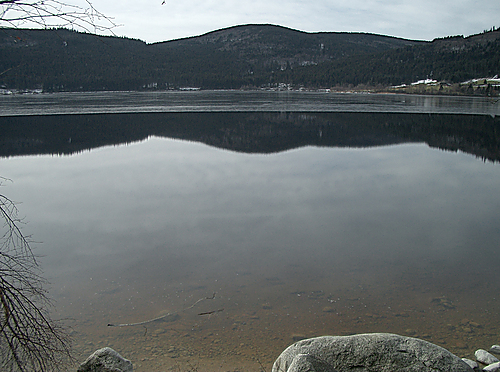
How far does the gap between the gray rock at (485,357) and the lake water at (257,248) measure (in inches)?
6.5

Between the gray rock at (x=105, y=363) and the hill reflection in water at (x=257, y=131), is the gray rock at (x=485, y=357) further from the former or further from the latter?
the hill reflection in water at (x=257, y=131)

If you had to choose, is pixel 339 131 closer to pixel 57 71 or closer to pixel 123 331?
pixel 123 331

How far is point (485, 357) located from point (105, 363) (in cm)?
363

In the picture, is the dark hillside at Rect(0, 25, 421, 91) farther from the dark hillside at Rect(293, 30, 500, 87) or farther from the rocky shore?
the rocky shore

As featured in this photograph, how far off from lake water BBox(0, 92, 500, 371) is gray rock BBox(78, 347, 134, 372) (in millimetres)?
546

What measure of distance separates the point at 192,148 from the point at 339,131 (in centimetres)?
910

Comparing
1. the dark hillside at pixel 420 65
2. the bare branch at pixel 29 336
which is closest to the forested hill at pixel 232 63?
the dark hillside at pixel 420 65

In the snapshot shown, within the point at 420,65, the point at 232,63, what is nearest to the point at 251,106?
the point at 420,65

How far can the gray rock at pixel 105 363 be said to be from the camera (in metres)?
3.40

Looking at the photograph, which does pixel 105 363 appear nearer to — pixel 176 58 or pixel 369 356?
pixel 369 356

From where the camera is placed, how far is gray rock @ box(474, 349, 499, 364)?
3.86 metres

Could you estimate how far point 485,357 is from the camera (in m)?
3.89

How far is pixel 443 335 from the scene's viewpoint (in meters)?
4.43

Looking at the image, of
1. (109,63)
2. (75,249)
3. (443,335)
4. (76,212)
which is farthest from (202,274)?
(109,63)
